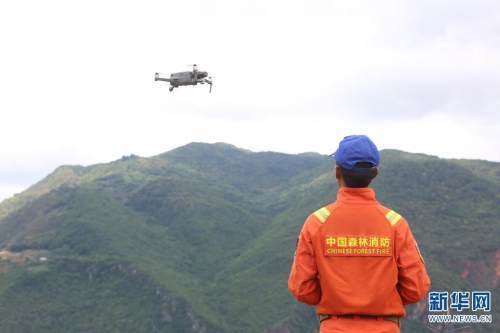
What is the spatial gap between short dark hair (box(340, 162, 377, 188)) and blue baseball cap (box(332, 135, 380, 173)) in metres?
0.03

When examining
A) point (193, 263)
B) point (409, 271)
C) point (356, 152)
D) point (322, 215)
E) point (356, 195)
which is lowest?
→ point (193, 263)

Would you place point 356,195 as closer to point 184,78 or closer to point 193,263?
point 184,78

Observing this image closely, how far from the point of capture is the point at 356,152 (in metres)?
7.22

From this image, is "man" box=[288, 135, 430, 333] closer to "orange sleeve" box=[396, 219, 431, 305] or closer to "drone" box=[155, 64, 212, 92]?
"orange sleeve" box=[396, 219, 431, 305]

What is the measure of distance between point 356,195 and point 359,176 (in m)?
0.20

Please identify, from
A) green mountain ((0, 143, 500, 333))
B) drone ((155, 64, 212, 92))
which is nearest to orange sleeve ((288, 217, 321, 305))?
drone ((155, 64, 212, 92))

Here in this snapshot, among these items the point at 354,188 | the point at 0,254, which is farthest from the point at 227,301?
the point at 354,188

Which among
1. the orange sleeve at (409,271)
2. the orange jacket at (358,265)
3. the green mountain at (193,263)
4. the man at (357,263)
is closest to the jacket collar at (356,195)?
the man at (357,263)

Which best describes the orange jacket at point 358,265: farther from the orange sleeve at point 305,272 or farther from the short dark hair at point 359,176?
the short dark hair at point 359,176

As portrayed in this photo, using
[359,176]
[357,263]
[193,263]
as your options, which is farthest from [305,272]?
[193,263]

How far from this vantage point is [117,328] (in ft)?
452

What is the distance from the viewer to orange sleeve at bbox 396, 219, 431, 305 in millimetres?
7086

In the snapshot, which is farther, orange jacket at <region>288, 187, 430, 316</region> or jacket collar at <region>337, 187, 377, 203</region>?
jacket collar at <region>337, 187, 377, 203</region>

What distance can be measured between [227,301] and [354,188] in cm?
15399
